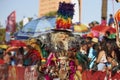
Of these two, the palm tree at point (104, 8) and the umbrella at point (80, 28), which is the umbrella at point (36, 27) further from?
the palm tree at point (104, 8)

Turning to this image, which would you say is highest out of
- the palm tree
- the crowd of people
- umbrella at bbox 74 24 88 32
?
the palm tree

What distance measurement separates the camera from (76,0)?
64.8ft

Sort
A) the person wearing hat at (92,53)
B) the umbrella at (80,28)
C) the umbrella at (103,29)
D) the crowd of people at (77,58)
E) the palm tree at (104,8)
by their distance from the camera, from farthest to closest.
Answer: the palm tree at (104,8) → the umbrella at (80,28) → the umbrella at (103,29) → the person wearing hat at (92,53) → the crowd of people at (77,58)

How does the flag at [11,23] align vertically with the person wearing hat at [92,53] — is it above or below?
above

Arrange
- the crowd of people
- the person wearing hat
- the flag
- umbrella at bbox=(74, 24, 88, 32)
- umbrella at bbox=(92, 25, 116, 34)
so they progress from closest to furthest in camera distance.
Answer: the crowd of people < the person wearing hat < umbrella at bbox=(92, 25, 116, 34) < umbrella at bbox=(74, 24, 88, 32) < the flag

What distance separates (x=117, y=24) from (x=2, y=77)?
14.4 feet

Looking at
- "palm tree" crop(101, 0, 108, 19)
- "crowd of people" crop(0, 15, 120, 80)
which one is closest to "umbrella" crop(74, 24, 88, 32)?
"crowd of people" crop(0, 15, 120, 80)

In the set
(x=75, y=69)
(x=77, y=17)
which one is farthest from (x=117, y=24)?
(x=77, y=17)

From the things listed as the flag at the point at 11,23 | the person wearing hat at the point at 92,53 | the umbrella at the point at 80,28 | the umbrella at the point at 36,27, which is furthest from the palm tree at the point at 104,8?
the person wearing hat at the point at 92,53

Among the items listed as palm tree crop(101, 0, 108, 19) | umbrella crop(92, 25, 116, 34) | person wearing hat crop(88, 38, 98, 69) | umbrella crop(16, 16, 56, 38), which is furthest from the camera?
palm tree crop(101, 0, 108, 19)

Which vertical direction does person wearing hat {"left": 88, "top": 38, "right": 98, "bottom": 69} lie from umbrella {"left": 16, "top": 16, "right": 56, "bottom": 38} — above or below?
below

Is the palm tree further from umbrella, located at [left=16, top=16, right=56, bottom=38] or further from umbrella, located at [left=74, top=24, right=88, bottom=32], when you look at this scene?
umbrella, located at [left=74, top=24, right=88, bottom=32]

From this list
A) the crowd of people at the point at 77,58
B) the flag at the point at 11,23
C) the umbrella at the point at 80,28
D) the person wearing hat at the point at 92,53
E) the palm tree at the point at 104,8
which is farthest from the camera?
the flag at the point at 11,23

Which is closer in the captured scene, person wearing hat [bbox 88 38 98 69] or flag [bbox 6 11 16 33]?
person wearing hat [bbox 88 38 98 69]
